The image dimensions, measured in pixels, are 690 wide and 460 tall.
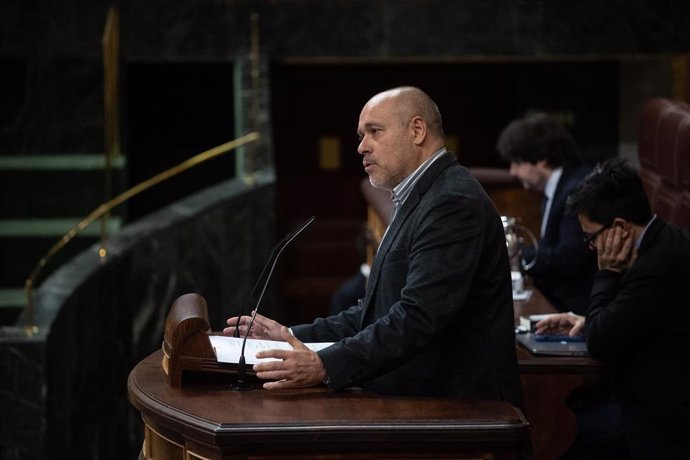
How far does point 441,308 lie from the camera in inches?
128

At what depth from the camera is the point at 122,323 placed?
7.17 m

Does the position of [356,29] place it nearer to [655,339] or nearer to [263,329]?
[655,339]

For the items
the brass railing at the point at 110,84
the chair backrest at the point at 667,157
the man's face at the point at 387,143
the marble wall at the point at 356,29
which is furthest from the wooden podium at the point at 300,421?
the marble wall at the point at 356,29

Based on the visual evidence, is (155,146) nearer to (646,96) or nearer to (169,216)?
(169,216)

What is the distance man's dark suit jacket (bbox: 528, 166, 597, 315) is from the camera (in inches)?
203

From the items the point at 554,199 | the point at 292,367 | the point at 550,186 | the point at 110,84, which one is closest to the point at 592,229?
the point at 292,367

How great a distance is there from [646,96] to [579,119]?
1.84ft

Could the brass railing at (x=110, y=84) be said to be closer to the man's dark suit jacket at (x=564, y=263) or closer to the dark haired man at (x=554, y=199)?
the dark haired man at (x=554, y=199)

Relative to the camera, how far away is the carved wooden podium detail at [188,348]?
10.9 ft

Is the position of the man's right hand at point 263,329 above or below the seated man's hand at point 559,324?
above

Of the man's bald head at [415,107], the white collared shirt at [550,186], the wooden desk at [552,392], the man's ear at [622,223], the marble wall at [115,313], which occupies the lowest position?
the marble wall at [115,313]

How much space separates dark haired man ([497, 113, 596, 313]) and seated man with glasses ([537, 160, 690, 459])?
1167 mm

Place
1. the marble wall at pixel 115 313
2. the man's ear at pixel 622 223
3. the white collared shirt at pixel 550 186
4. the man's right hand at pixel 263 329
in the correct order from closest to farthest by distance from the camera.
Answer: the man's right hand at pixel 263 329, the man's ear at pixel 622 223, the white collared shirt at pixel 550 186, the marble wall at pixel 115 313

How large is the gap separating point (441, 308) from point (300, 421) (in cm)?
43
